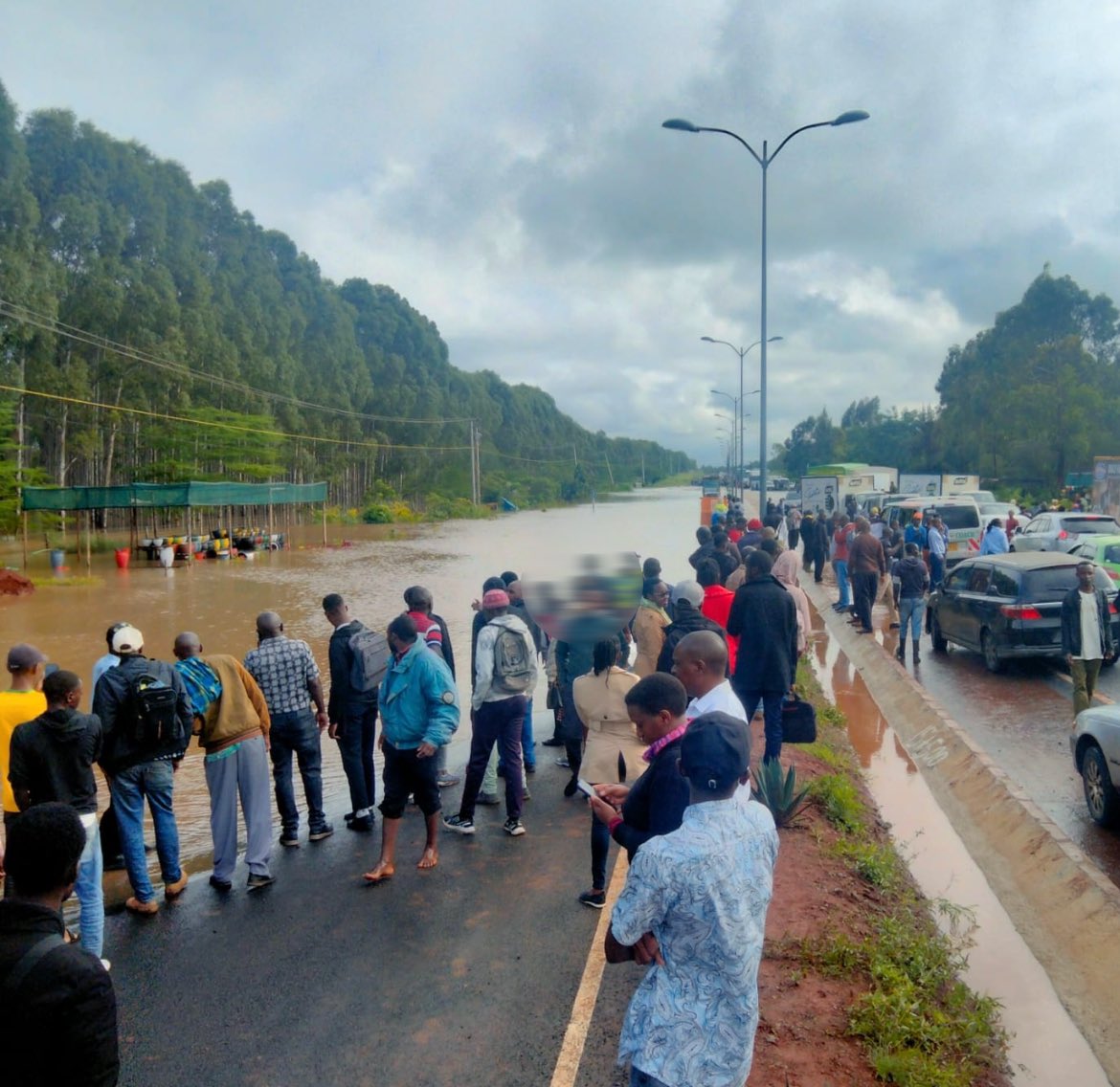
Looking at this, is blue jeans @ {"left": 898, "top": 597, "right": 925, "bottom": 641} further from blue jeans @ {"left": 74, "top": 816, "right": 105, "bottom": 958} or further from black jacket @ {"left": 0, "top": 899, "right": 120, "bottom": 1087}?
black jacket @ {"left": 0, "top": 899, "right": 120, "bottom": 1087}

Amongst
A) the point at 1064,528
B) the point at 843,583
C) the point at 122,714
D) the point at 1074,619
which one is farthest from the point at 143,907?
the point at 1064,528

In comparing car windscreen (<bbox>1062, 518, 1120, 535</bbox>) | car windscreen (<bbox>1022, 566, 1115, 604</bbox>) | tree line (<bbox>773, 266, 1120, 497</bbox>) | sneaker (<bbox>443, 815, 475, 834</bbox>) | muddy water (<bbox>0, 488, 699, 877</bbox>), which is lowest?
muddy water (<bbox>0, 488, 699, 877</bbox>)

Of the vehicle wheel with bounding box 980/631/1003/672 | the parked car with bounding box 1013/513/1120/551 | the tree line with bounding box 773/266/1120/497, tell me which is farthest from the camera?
the tree line with bounding box 773/266/1120/497

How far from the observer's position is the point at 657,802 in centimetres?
326

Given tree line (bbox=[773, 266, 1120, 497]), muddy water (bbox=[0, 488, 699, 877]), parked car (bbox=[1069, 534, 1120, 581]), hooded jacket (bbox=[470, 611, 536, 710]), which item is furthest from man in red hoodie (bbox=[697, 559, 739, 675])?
tree line (bbox=[773, 266, 1120, 497])

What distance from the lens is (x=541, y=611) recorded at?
277 inches

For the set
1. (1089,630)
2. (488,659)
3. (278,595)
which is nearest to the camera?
(488,659)

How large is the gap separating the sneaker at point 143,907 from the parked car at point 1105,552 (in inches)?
563

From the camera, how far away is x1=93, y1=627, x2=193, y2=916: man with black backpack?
5316mm

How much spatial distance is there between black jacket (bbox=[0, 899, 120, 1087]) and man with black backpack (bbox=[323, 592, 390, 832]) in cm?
438

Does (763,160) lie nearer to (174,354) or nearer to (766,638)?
(766,638)

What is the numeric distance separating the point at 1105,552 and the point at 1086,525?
6.25 metres

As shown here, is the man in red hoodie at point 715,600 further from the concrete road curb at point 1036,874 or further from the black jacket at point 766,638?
the concrete road curb at point 1036,874

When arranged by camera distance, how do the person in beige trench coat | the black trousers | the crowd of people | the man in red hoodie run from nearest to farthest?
the crowd of people < the person in beige trench coat < the man in red hoodie < the black trousers
